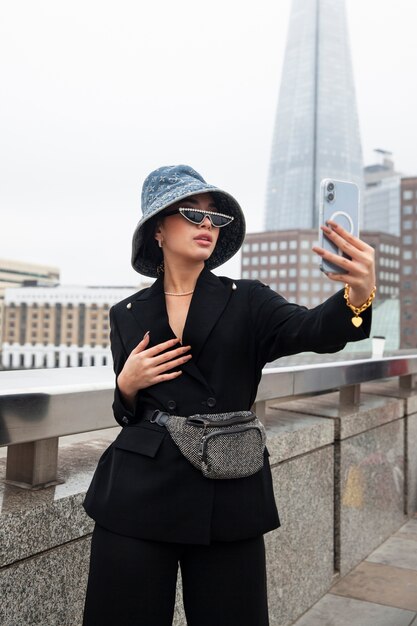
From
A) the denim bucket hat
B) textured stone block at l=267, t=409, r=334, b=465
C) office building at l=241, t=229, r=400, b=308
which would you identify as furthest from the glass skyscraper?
the denim bucket hat

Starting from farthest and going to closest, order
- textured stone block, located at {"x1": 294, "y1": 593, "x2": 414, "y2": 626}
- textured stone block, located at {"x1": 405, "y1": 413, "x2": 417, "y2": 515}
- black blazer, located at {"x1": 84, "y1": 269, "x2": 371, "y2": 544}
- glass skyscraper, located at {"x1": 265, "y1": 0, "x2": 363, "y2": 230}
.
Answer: glass skyscraper, located at {"x1": 265, "y1": 0, "x2": 363, "y2": 230}, textured stone block, located at {"x1": 405, "y1": 413, "x2": 417, "y2": 515}, textured stone block, located at {"x1": 294, "y1": 593, "x2": 414, "y2": 626}, black blazer, located at {"x1": 84, "y1": 269, "x2": 371, "y2": 544}

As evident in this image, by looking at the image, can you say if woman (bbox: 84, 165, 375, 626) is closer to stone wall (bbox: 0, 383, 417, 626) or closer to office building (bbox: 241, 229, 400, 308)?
stone wall (bbox: 0, 383, 417, 626)

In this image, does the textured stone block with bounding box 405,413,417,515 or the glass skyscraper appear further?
the glass skyscraper

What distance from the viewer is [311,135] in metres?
181

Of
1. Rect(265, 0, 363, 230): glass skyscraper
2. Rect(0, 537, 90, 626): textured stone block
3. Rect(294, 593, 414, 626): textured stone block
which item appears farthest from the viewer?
Rect(265, 0, 363, 230): glass skyscraper

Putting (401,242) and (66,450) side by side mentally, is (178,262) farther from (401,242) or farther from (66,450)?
(401,242)

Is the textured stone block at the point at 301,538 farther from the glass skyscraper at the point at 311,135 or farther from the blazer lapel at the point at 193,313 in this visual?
the glass skyscraper at the point at 311,135

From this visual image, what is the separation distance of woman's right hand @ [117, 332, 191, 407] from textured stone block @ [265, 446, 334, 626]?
173cm

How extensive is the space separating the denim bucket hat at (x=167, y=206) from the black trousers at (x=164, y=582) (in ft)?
2.74

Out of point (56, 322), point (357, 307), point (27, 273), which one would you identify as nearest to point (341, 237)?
point (357, 307)

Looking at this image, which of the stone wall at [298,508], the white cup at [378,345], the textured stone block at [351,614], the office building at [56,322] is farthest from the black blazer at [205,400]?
the office building at [56,322]

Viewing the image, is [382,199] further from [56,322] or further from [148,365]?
[148,365]

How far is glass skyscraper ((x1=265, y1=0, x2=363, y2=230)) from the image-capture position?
178m

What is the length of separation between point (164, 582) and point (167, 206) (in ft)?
3.37
